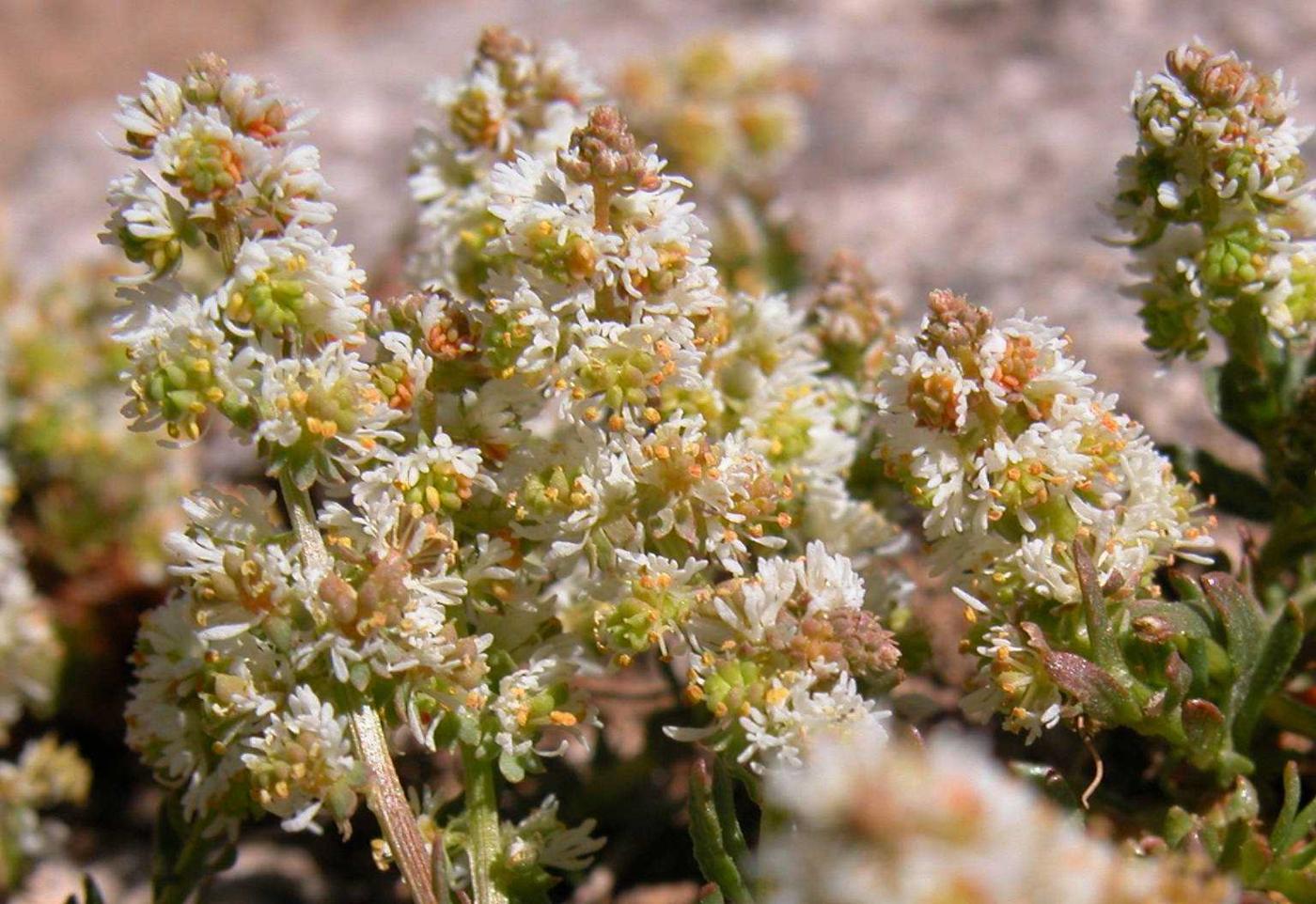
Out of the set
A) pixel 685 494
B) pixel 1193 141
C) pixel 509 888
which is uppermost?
pixel 1193 141

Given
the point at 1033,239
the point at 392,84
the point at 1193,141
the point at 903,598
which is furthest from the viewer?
the point at 392,84

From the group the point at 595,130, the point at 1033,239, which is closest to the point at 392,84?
the point at 1033,239

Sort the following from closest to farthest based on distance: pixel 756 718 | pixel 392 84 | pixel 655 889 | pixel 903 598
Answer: pixel 756 718
pixel 903 598
pixel 655 889
pixel 392 84

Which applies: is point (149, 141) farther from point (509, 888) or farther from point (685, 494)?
point (509, 888)

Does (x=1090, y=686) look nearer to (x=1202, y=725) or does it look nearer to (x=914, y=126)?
(x=1202, y=725)

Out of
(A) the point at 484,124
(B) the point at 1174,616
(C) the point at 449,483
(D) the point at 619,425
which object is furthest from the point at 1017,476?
(A) the point at 484,124

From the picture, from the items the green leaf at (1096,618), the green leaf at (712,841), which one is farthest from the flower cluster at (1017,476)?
the green leaf at (712,841)

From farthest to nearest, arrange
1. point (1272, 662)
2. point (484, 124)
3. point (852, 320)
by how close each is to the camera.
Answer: point (852, 320) < point (484, 124) < point (1272, 662)
